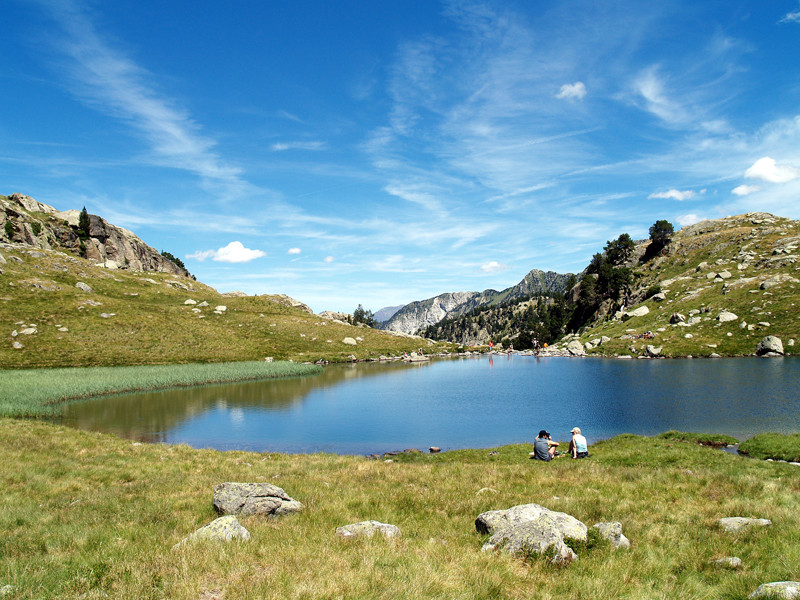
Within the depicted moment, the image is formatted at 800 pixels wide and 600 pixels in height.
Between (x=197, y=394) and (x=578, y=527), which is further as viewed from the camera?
(x=197, y=394)

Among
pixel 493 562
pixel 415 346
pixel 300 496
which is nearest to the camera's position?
pixel 493 562

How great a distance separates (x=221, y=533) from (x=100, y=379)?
2396 inches

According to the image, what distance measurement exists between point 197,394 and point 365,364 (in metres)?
54.4

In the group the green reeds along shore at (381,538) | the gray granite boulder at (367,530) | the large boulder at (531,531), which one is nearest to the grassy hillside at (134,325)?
the green reeds along shore at (381,538)

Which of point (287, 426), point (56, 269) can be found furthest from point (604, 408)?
point (56, 269)

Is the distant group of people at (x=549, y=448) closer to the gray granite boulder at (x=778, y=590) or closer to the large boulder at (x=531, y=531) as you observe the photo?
the large boulder at (x=531, y=531)

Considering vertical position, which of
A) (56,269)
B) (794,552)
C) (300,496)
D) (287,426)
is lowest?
(287,426)

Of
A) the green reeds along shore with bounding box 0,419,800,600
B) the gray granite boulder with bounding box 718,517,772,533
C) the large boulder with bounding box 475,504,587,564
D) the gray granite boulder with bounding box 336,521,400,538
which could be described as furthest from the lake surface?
the gray granite boulder with bounding box 336,521,400,538

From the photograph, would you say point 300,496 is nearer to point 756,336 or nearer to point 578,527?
point 578,527

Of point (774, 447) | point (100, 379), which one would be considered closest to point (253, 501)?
point (774, 447)

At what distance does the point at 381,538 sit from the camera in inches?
403

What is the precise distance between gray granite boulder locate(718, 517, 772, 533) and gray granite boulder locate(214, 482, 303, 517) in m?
12.2

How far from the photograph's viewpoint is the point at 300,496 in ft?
48.9

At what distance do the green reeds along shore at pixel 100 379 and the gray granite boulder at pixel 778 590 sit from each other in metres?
51.5
